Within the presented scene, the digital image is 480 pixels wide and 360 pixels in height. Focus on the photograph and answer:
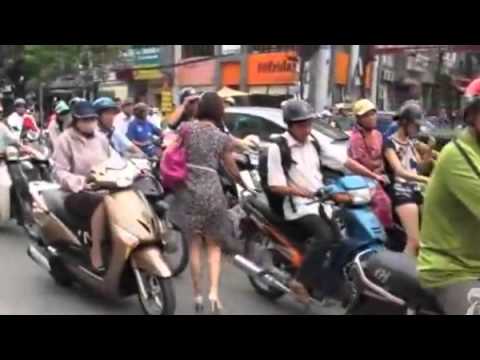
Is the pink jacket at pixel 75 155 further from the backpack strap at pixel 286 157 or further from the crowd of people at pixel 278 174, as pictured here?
the backpack strap at pixel 286 157

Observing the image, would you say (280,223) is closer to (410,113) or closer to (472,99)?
(410,113)

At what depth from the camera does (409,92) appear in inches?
1253

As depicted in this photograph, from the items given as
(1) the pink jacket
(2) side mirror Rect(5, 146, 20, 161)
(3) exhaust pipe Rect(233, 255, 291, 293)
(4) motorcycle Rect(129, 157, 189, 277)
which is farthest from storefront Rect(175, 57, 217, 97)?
(3) exhaust pipe Rect(233, 255, 291, 293)

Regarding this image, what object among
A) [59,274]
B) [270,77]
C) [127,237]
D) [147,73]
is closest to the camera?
[127,237]

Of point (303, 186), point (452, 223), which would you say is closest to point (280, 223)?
point (303, 186)

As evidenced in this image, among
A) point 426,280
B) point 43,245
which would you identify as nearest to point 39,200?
point 43,245

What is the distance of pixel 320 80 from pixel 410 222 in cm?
1268

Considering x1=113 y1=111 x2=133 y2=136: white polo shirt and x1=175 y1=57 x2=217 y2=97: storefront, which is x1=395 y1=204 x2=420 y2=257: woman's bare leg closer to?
x1=113 y1=111 x2=133 y2=136: white polo shirt

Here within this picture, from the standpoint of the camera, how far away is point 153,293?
5004mm

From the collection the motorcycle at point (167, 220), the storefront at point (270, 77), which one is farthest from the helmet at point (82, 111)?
the storefront at point (270, 77)

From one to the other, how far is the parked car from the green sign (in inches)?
953

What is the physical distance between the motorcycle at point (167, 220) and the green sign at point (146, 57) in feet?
92.2

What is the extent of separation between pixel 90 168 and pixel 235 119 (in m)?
5.21
